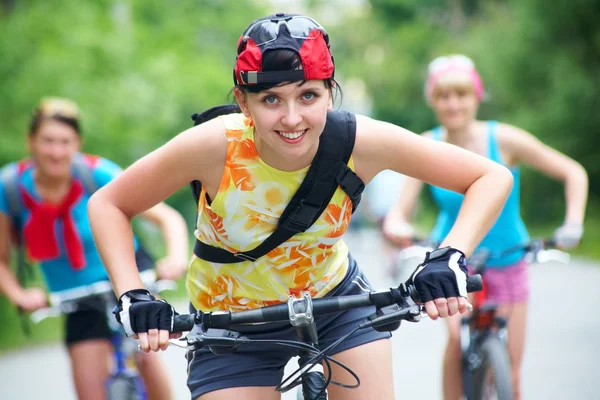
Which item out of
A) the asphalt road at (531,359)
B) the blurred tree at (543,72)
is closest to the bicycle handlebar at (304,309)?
the asphalt road at (531,359)

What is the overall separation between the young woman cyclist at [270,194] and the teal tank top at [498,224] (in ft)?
7.20

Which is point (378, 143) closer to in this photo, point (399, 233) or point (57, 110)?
point (399, 233)

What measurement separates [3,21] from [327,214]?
871 cm

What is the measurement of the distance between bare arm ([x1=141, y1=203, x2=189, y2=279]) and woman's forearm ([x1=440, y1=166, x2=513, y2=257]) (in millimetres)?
1926

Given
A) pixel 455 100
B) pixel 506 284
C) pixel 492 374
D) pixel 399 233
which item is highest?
pixel 455 100

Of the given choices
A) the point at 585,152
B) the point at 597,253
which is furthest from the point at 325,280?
the point at 585,152

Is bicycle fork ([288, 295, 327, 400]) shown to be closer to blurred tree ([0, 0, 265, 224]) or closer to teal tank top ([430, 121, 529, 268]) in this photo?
teal tank top ([430, 121, 529, 268])

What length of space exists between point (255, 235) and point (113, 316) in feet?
6.79

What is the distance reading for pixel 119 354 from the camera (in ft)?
18.0

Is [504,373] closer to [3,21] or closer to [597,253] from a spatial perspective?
[3,21]

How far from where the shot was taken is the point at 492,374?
17.4ft

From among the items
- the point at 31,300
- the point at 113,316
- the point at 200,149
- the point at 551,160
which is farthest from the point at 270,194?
the point at 551,160

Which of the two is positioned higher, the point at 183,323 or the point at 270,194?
the point at 270,194

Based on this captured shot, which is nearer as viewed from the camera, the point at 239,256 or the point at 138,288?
the point at 138,288
